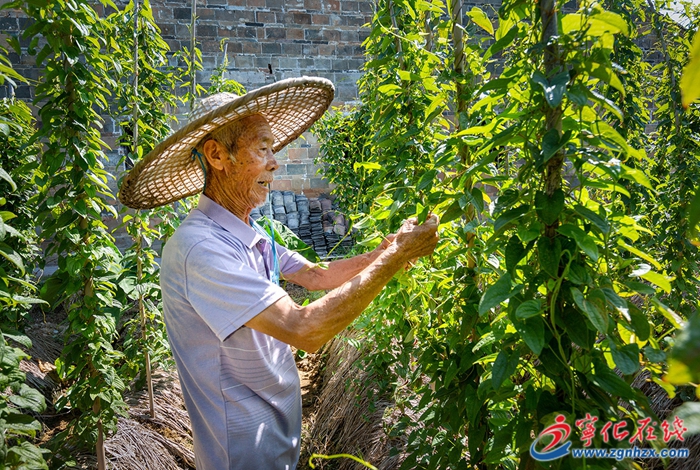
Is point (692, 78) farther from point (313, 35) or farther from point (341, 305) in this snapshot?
point (313, 35)

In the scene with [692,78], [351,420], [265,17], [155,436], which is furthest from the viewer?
[265,17]

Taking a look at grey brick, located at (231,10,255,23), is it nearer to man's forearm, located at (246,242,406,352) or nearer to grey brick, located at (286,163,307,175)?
grey brick, located at (286,163,307,175)

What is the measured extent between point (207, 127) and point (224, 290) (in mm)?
586

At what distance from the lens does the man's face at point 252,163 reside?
1.72 meters

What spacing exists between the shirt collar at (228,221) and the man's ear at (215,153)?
120 millimetres

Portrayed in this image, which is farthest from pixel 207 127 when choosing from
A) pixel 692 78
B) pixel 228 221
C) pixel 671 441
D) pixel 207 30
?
pixel 207 30

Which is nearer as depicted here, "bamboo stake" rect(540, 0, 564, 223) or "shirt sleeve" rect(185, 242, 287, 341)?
"bamboo stake" rect(540, 0, 564, 223)

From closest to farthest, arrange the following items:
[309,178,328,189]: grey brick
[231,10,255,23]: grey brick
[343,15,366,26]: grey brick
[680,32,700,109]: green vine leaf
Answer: [680,32,700,109]: green vine leaf
[231,10,255,23]: grey brick
[343,15,366,26]: grey brick
[309,178,328,189]: grey brick

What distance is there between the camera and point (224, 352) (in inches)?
59.9

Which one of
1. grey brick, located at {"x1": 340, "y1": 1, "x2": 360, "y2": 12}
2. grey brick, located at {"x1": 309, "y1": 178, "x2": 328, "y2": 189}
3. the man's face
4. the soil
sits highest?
grey brick, located at {"x1": 340, "y1": 1, "x2": 360, "y2": 12}

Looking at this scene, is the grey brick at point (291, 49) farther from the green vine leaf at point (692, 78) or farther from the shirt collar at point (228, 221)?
the green vine leaf at point (692, 78)

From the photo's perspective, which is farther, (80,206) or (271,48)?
(271,48)

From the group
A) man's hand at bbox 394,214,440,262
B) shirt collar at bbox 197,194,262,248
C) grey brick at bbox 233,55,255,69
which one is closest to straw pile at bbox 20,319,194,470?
shirt collar at bbox 197,194,262,248

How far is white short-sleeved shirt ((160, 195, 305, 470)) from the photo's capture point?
1409mm
